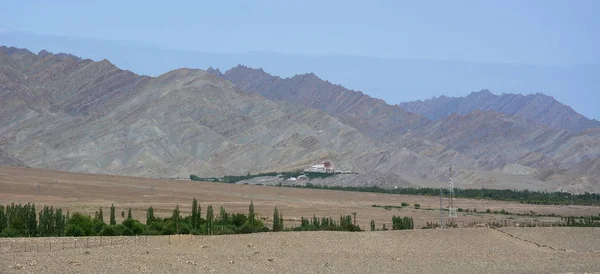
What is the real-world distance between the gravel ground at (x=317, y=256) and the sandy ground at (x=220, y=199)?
1946cm

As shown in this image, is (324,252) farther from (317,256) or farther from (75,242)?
(75,242)

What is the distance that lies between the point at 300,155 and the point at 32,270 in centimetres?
16002

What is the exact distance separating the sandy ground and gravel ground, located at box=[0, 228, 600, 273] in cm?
1946

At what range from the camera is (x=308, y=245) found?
5244cm

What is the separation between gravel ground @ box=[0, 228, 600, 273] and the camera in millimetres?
41000

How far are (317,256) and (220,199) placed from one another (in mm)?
66741

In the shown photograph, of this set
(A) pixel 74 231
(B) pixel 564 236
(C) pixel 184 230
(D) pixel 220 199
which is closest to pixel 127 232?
(A) pixel 74 231

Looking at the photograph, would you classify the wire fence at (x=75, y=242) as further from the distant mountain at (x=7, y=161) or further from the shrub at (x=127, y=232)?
the distant mountain at (x=7, y=161)

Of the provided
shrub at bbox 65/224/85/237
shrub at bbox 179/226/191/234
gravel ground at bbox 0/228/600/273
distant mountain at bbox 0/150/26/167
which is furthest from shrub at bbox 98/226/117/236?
distant mountain at bbox 0/150/26/167

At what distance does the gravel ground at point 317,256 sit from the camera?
41000mm

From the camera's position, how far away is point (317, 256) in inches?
1921

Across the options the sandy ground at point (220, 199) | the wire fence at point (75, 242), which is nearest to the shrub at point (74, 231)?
the wire fence at point (75, 242)

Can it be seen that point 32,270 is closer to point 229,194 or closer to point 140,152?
point 229,194

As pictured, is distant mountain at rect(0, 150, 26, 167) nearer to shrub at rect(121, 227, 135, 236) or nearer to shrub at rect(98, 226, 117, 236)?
shrub at rect(121, 227, 135, 236)
